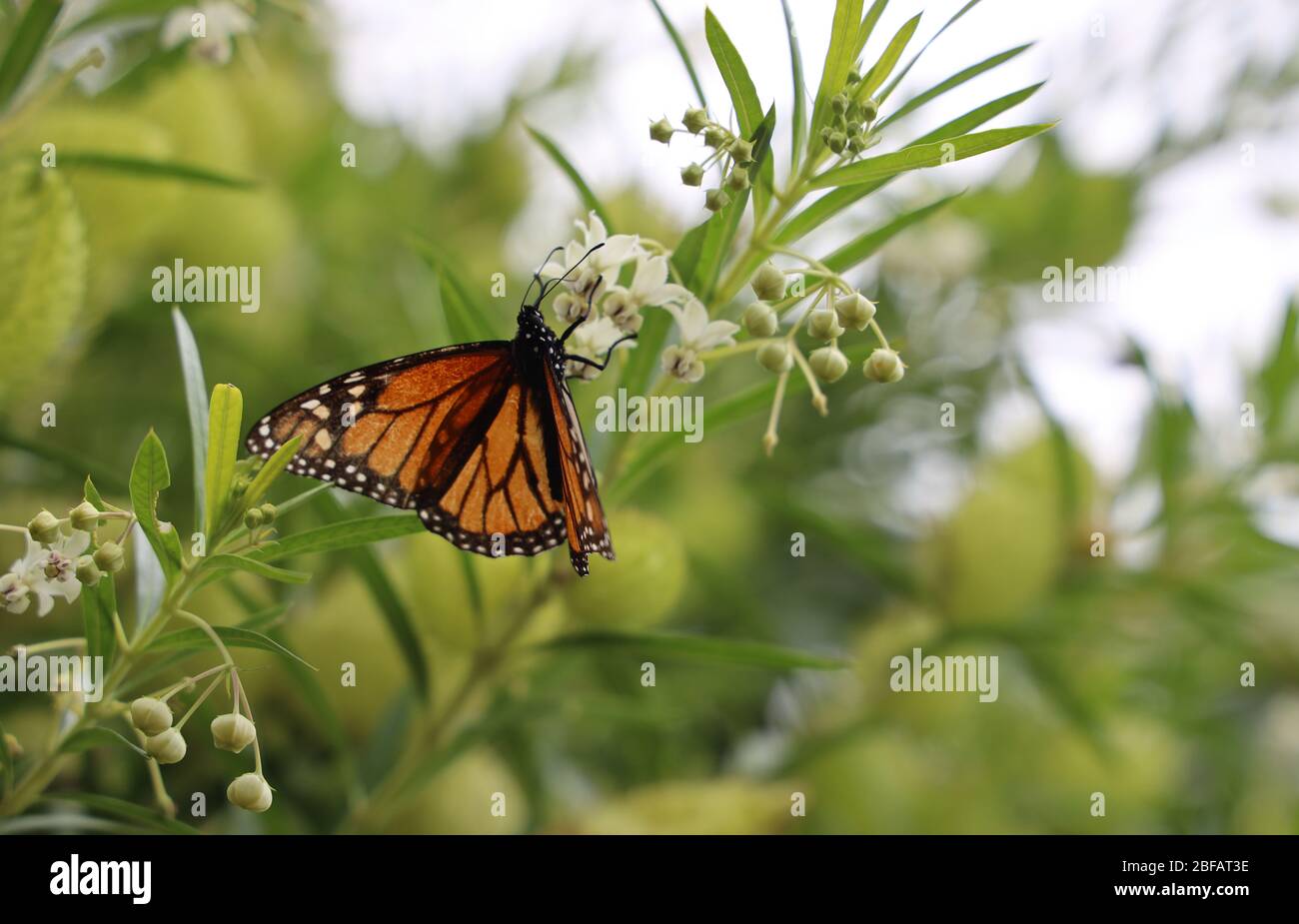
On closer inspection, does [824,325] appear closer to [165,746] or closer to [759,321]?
[759,321]

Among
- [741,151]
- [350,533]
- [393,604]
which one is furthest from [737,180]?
[393,604]

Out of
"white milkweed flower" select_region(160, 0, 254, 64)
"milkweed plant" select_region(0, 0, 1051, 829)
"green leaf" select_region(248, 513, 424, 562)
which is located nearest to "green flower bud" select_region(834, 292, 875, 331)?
"milkweed plant" select_region(0, 0, 1051, 829)

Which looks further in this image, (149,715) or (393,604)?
(393,604)

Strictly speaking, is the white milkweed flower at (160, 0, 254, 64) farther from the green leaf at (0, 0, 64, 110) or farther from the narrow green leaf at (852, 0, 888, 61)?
the narrow green leaf at (852, 0, 888, 61)

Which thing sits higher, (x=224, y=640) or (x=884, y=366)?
(x=884, y=366)

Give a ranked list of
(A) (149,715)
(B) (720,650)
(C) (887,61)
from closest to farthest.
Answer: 1. (A) (149,715)
2. (C) (887,61)
3. (B) (720,650)

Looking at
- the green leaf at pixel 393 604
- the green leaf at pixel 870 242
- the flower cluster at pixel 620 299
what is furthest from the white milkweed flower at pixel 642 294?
the green leaf at pixel 393 604
